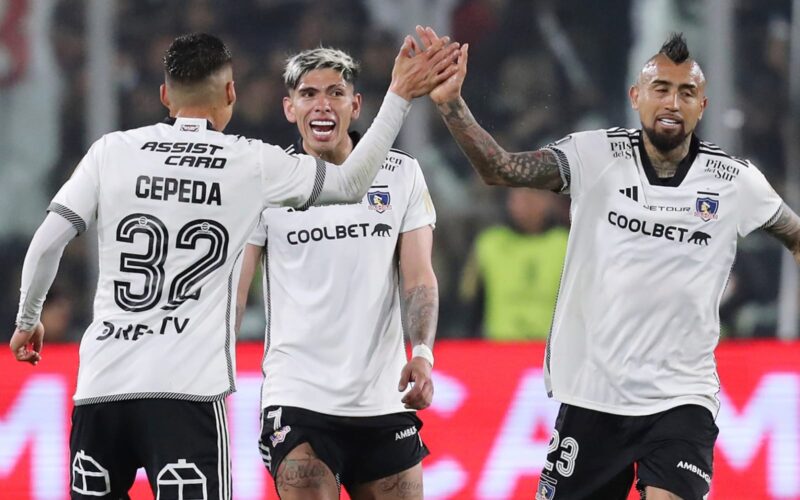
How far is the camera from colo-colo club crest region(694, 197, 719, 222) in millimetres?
5645

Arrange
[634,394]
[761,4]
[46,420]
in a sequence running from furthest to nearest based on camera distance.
Result: [761,4], [46,420], [634,394]

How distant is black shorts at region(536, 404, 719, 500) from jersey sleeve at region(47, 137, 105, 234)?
1.97 metres

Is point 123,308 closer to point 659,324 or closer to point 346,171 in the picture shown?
point 346,171

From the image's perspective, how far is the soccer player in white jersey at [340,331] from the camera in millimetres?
5773

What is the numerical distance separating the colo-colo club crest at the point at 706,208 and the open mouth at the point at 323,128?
1.49 meters

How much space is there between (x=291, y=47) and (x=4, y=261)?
2284 millimetres

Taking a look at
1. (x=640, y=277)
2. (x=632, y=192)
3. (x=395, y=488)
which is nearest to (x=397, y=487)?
(x=395, y=488)

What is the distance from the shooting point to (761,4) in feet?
31.0

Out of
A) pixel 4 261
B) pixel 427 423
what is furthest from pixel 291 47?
pixel 427 423

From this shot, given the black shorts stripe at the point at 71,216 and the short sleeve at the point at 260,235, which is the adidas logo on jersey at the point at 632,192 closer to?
the short sleeve at the point at 260,235

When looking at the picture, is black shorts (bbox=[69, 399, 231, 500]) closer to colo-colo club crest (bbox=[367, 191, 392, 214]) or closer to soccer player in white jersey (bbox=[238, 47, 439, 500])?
soccer player in white jersey (bbox=[238, 47, 439, 500])

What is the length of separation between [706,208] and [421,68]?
1.27 m

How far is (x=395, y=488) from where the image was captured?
582cm

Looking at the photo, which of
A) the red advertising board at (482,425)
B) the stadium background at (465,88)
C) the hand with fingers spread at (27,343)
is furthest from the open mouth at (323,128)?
the stadium background at (465,88)
